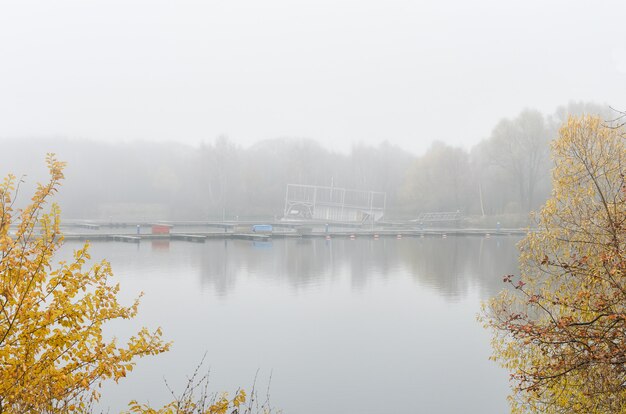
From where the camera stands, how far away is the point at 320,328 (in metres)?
27.2

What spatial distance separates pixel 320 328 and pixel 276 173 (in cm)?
9478

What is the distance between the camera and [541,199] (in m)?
93.9

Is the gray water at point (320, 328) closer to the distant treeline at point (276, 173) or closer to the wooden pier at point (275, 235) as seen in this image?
the wooden pier at point (275, 235)

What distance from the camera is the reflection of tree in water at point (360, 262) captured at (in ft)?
134

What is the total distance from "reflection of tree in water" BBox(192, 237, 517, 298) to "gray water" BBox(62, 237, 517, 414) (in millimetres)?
188

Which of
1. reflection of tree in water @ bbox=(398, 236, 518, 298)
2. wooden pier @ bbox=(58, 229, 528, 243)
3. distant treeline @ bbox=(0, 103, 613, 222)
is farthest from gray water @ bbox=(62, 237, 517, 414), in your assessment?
distant treeline @ bbox=(0, 103, 613, 222)

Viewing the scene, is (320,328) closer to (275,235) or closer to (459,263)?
(459,263)

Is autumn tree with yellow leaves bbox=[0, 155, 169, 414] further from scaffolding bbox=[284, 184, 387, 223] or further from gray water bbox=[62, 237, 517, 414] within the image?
scaffolding bbox=[284, 184, 387, 223]

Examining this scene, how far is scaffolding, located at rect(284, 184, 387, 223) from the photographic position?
367ft

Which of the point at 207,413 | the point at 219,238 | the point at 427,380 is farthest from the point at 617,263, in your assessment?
the point at 219,238

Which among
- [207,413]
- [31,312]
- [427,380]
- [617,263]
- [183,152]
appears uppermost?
[183,152]

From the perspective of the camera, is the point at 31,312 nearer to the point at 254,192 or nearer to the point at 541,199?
the point at 541,199

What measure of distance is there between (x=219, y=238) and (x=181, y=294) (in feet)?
116

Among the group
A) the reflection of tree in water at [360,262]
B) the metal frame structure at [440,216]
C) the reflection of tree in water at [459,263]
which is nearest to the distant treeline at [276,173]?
the metal frame structure at [440,216]
